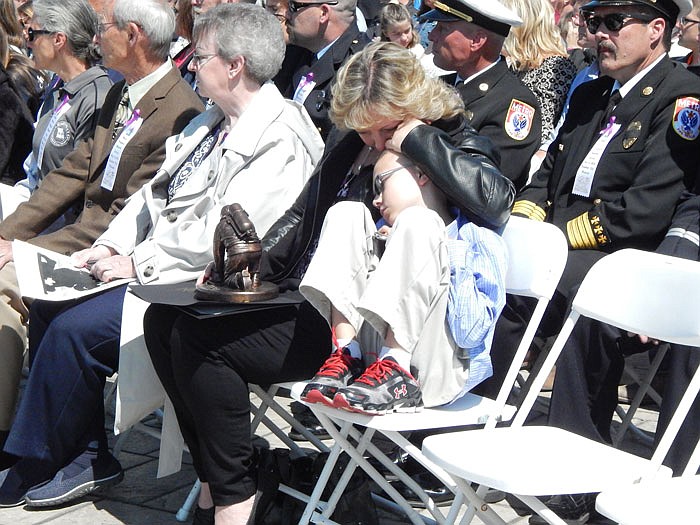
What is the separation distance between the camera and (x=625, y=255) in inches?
123

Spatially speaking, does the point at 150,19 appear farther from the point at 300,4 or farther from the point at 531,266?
the point at 531,266

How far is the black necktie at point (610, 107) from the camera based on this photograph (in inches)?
166

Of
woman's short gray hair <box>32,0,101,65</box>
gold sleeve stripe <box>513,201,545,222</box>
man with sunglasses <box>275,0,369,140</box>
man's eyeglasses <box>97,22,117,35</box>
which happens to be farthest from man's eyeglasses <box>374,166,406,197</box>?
woman's short gray hair <box>32,0,101,65</box>

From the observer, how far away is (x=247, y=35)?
4137 millimetres

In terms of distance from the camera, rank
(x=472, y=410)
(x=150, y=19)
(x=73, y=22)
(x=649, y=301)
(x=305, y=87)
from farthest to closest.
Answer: (x=73, y=22) < (x=305, y=87) < (x=150, y=19) < (x=472, y=410) < (x=649, y=301)

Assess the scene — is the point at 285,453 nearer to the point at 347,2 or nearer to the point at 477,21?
the point at 477,21

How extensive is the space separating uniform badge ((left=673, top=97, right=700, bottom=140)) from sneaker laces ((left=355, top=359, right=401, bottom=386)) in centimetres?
155

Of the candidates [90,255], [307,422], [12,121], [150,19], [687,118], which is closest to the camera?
[687,118]

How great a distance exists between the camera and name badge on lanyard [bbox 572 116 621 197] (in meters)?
4.15

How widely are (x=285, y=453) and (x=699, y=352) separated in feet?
4.66

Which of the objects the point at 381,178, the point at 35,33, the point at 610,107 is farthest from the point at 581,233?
the point at 35,33

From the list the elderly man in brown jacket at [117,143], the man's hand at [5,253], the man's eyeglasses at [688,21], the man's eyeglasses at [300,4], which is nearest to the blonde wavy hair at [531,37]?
the man's eyeglasses at [688,21]

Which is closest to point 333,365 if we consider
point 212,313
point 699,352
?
point 212,313

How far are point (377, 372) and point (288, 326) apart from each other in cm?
47
